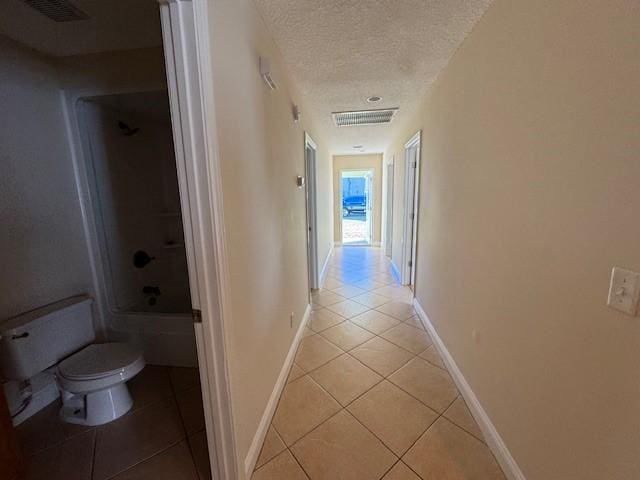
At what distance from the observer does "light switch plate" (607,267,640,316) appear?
733 mm

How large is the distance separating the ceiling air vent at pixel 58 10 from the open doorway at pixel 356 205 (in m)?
5.70

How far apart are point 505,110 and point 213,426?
2.03 meters

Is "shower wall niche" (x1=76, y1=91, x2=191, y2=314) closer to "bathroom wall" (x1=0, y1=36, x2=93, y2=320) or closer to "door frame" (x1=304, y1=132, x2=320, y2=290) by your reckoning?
"bathroom wall" (x1=0, y1=36, x2=93, y2=320)

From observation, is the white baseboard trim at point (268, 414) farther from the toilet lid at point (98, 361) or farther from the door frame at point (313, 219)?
the door frame at point (313, 219)

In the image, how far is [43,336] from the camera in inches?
63.6

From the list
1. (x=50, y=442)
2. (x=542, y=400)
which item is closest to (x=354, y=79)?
(x=542, y=400)

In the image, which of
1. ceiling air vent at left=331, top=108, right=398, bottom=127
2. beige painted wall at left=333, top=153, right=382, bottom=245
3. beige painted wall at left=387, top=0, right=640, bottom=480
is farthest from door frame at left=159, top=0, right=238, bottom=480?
beige painted wall at left=333, top=153, right=382, bottom=245

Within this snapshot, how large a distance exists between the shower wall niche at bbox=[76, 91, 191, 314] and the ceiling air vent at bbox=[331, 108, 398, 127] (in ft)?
6.64

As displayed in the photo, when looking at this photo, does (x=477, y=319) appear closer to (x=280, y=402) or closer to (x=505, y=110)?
(x=505, y=110)

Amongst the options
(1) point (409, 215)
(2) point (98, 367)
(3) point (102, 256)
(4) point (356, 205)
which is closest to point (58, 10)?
(3) point (102, 256)

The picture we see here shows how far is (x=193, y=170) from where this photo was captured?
929mm

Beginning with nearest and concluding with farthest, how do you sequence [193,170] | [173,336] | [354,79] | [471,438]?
[193,170] < [471,438] < [173,336] < [354,79]

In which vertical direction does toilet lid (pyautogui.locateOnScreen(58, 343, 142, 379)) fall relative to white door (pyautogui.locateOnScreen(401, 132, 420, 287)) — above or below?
below

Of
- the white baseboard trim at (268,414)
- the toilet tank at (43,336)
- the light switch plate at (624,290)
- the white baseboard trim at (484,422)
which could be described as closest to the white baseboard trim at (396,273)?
the white baseboard trim at (484,422)
